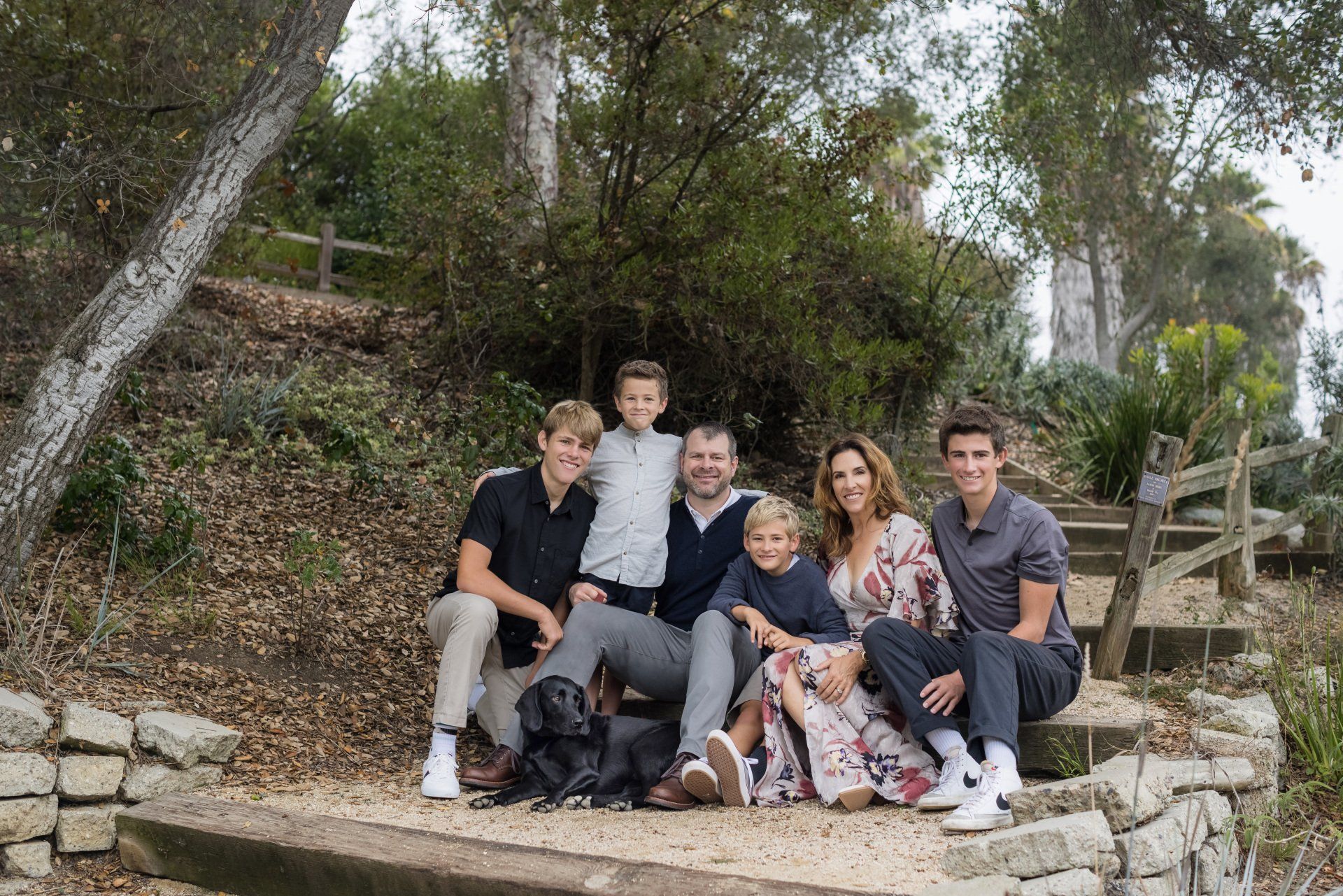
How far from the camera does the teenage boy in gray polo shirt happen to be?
318 cm

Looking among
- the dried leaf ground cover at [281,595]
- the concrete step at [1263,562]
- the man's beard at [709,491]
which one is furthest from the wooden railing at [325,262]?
the man's beard at [709,491]

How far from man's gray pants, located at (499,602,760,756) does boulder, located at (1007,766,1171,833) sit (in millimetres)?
969

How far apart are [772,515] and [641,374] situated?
768 mm

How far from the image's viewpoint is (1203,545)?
6.18 metres

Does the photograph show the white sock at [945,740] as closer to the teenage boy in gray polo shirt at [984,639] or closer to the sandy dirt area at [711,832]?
the teenage boy in gray polo shirt at [984,639]

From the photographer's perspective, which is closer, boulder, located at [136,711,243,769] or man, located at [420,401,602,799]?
boulder, located at [136,711,243,769]

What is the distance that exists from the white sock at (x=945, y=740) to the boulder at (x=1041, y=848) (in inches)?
22.7

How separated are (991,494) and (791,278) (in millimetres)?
2673

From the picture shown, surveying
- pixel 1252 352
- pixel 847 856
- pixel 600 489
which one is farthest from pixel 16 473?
pixel 1252 352

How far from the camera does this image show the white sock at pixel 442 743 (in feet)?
11.7

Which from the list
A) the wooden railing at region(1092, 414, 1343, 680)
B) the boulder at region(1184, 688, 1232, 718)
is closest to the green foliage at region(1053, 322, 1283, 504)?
the wooden railing at region(1092, 414, 1343, 680)

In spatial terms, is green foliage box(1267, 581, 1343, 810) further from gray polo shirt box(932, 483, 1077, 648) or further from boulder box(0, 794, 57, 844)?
boulder box(0, 794, 57, 844)

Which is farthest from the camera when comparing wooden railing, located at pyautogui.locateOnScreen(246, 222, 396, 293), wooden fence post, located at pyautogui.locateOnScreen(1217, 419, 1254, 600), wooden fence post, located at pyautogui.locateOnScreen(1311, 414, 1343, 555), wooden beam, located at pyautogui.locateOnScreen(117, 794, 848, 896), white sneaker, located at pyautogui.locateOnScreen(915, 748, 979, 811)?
wooden railing, located at pyautogui.locateOnScreen(246, 222, 396, 293)

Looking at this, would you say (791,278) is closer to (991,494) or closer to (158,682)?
(991,494)
